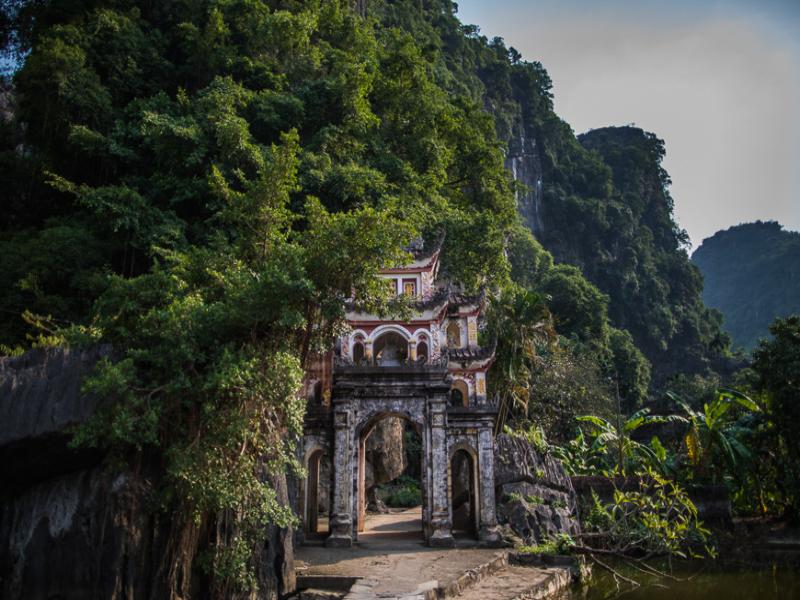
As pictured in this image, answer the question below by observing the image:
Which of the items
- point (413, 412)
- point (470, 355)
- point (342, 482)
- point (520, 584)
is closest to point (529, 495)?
point (470, 355)

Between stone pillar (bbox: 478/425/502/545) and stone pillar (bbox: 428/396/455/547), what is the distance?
33.0 inches

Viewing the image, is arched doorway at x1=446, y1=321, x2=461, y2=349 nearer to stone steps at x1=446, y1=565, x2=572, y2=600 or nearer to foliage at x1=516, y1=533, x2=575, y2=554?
foliage at x1=516, y1=533, x2=575, y2=554

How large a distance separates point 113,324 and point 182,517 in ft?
11.4

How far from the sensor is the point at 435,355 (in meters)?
16.5

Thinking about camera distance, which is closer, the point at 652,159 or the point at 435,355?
the point at 435,355

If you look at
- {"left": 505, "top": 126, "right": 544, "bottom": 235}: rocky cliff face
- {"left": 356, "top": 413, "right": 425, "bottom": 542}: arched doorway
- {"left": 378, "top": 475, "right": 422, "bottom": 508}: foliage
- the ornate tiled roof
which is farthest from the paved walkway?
{"left": 505, "top": 126, "right": 544, "bottom": 235}: rocky cliff face

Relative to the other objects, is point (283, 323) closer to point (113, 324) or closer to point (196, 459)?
point (196, 459)

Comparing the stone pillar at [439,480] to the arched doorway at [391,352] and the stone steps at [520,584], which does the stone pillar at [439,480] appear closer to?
the stone steps at [520,584]

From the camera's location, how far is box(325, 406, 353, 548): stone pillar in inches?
583

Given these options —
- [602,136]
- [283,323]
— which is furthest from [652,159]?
[283,323]

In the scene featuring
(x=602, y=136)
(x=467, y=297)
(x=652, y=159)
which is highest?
(x=602, y=136)

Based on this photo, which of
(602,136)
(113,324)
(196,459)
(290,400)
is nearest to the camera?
(196,459)

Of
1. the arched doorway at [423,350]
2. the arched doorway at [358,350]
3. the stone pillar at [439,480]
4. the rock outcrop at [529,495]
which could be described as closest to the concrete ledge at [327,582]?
the stone pillar at [439,480]

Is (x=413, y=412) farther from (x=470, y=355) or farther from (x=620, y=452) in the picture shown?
(x=620, y=452)
